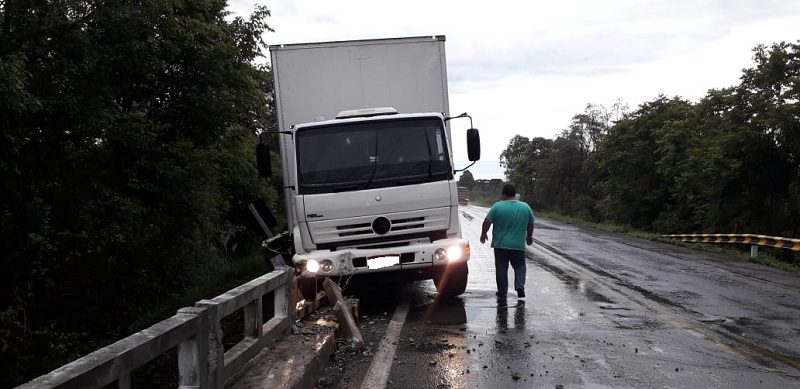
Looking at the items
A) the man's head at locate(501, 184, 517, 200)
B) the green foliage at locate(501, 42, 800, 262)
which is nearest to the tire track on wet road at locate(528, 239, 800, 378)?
the man's head at locate(501, 184, 517, 200)

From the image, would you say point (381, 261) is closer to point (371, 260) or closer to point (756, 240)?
point (371, 260)

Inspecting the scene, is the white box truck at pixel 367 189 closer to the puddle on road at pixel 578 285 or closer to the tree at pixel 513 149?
the puddle on road at pixel 578 285

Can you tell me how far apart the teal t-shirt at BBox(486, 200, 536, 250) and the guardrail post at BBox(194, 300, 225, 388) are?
Answer: 5.61 meters

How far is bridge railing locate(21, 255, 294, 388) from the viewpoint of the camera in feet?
8.93

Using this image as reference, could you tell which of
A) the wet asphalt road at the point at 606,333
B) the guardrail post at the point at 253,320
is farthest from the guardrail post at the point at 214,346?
the wet asphalt road at the point at 606,333

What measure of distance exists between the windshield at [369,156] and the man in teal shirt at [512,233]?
1257 mm

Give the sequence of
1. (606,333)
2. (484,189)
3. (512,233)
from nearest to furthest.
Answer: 1. (606,333)
2. (512,233)
3. (484,189)

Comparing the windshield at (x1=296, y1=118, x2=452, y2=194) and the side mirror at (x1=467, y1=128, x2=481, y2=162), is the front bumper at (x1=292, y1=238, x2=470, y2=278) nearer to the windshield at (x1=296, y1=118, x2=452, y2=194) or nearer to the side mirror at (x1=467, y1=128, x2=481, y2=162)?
the windshield at (x1=296, y1=118, x2=452, y2=194)

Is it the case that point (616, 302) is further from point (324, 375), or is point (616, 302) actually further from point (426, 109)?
point (324, 375)

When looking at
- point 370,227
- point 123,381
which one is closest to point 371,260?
point 370,227

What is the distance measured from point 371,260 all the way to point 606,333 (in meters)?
2.92

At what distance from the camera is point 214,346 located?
409 cm

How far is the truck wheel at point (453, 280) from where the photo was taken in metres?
8.78

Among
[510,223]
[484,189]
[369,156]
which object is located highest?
[369,156]
